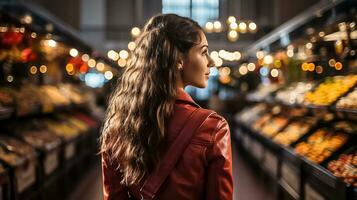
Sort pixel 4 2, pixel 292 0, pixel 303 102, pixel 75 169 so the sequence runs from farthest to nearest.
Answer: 1. pixel 292 0
2. pixel 75 169
3. pixel 303 102
4. pixel 4 2

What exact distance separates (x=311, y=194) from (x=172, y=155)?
3.54 metres

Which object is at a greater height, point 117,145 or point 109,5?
point 109,5

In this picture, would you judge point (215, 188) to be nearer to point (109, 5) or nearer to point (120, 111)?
point (120, 111)

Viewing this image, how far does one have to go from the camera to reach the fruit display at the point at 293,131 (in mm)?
6632

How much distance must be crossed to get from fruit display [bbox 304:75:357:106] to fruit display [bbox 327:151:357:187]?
83 centimetres

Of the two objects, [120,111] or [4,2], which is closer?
[120,111]

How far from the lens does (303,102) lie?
6469mm

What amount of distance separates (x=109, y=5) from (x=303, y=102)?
23597 mm

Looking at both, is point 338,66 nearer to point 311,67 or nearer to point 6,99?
point 311,67

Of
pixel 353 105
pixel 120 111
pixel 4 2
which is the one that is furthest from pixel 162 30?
pixel 4 2

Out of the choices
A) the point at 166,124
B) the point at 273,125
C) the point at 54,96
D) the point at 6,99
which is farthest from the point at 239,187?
the point at 166,124

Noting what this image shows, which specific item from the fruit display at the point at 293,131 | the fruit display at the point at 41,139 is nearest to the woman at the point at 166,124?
the fruit display at the point at 41,139

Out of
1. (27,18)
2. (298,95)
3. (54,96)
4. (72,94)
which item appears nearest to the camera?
(27,18)

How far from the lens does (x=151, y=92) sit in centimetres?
173
